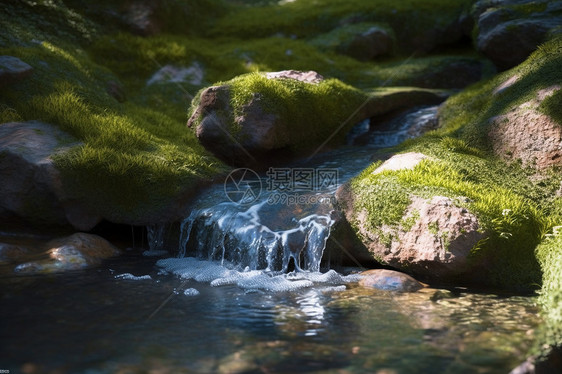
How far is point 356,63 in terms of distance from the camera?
15008 mm

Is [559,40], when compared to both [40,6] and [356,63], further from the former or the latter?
[40,6]

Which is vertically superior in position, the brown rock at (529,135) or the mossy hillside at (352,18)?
the mossy hillside at (352,18)

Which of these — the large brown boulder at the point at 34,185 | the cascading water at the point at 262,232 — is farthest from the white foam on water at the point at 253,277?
the large brown boulder at the point at 34,185

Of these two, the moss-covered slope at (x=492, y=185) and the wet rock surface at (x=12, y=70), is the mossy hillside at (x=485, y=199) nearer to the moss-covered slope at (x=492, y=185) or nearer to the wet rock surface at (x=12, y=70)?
the moss-covered slope at (x=492, y=185)

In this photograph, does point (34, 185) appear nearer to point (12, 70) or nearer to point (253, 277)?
point (12, 70)

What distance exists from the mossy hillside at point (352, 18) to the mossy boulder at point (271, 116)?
690cm

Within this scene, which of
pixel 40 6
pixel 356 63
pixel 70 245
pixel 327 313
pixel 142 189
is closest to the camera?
pixel 327 313

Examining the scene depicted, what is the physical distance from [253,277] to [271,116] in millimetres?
4043

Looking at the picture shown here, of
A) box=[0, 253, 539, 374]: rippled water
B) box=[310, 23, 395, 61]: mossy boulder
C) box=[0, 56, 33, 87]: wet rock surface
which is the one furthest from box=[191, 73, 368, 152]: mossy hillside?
box=[310, 23, 395, 61]: mossy boulder

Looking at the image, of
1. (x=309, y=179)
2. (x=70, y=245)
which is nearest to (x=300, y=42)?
(x=309, y=179)

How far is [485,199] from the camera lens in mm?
6418

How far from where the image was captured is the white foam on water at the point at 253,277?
617 cm

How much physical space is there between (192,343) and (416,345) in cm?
193

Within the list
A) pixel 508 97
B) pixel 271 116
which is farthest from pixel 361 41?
pixel 508 97
